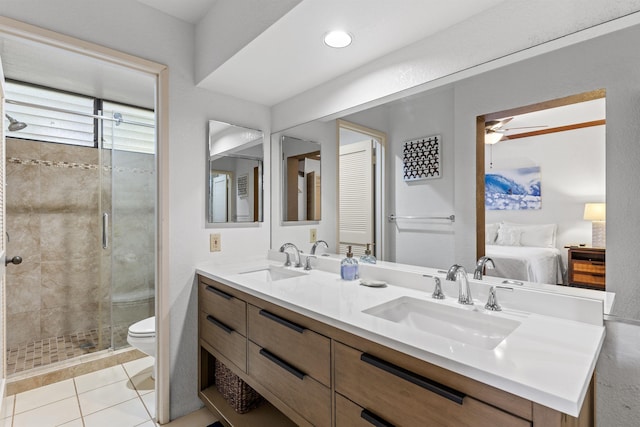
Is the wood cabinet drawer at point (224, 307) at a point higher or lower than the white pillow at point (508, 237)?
lower

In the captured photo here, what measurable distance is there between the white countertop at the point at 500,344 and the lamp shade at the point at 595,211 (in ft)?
0.90

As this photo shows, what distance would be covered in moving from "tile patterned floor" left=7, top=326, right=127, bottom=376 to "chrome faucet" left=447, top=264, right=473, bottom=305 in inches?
109

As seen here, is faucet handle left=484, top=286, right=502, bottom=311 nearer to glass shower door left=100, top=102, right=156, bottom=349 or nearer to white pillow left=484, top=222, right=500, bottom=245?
white pillow left=484, top=222, right=500, bottom=245

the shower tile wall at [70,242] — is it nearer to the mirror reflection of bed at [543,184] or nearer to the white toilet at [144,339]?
the white toilet at [144,339]

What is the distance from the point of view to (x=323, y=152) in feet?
6.84

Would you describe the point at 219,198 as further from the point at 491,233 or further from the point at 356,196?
the point at 491,233

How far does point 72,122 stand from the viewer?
3.00 m

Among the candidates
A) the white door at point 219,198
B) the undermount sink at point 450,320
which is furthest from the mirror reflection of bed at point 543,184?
the white door at point 219,198

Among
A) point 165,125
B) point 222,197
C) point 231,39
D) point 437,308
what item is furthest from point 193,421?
point 231,39

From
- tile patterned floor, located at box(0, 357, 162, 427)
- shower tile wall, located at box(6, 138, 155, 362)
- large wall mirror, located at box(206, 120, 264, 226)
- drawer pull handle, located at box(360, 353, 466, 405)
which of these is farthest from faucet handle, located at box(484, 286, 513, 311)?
shower tile wall, located at box(6, 138, 155, 362)

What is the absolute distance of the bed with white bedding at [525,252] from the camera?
1.18m

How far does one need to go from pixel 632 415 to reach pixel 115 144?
11.7ft

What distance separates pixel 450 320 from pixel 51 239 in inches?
133

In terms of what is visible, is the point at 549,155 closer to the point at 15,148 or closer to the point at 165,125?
the point at 165,125
